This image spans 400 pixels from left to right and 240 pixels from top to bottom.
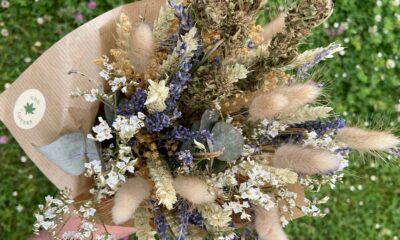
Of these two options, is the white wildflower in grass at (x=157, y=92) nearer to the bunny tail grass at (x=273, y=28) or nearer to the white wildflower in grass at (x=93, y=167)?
the white wildflower in grass at (x=93, y=167)

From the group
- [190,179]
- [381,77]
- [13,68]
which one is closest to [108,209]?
[190,179]

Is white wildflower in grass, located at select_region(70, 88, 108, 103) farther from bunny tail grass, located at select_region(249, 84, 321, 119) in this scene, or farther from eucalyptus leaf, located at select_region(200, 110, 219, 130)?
bunny tail grass, located at select_region(249, 84, 321, 119)

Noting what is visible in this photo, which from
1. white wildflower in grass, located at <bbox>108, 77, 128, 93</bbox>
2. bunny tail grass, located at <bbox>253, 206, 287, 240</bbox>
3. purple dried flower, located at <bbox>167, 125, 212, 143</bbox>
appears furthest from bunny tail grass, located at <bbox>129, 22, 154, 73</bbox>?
bunny tail grass, located at <bbox>253, 206, 287, 240</bbox>

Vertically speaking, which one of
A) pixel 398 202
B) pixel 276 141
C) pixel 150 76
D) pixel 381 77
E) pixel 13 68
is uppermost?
pixel 150 76

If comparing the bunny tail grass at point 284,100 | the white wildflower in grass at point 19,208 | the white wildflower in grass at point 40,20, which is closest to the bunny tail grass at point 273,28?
the bunny tail grass at point 284,100

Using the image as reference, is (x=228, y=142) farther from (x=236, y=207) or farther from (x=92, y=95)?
(x=92, y=95)

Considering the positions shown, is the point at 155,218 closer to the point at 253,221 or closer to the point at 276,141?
the point at 253,221
